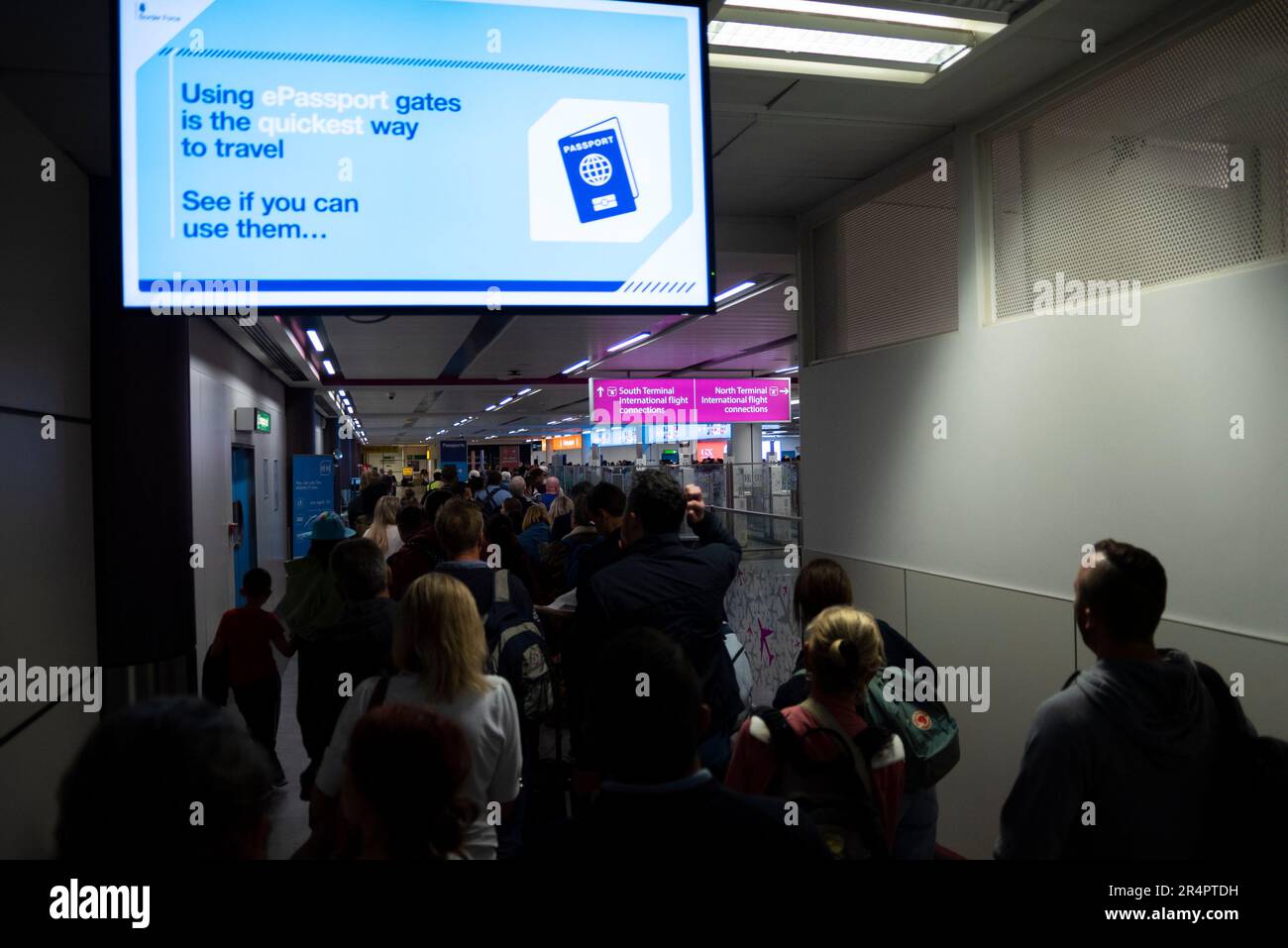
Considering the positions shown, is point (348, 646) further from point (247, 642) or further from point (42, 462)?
point (247, 642)

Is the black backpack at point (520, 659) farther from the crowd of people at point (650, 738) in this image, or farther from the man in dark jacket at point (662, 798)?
the man in dark jacket at point (662, 798)

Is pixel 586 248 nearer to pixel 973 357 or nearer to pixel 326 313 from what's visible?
pixel 326 313

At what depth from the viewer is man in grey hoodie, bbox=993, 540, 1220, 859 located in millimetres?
1758

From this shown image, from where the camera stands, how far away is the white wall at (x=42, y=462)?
304 centimetres

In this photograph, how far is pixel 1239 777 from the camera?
1.75 meters

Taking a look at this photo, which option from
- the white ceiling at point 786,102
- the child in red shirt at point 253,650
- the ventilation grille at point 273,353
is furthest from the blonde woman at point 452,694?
the ventilation grille at point 273,353

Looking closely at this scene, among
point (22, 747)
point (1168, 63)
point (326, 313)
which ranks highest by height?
point (1168, 63)

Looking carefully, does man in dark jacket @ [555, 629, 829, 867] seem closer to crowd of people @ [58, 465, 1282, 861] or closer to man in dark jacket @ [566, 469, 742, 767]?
crowd of people @ [58, 465, 1282, 861]

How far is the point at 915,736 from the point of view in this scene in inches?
85.9

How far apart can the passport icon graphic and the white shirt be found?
147 cm
